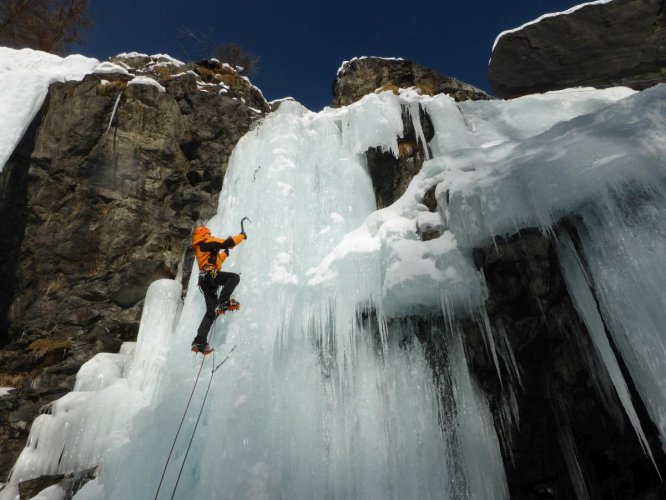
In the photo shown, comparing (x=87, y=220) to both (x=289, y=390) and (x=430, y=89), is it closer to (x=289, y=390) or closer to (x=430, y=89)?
(x=289, y=390)

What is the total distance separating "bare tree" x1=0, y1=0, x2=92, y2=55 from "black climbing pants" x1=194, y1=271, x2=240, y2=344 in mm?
10703

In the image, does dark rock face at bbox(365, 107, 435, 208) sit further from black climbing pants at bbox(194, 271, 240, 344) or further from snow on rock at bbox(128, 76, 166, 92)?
snow on rock at bbox(128, 76, 166, 92)

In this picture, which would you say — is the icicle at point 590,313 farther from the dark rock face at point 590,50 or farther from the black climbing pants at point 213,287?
the dark rock face at point 590,50

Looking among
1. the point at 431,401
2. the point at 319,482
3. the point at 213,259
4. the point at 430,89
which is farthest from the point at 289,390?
the point at 430,89

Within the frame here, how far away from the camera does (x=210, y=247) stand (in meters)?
5.20

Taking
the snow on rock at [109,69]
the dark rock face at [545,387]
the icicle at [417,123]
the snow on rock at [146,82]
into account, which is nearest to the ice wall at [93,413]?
the dark rock face at [545,387]

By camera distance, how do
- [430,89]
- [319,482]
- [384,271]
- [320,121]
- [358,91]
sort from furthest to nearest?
1. [358,91]
2. [430,89]
3. [320,121]
4. [384,271]
5. [319,482]

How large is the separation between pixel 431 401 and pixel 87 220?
5.74 meters

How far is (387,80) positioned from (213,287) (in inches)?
248

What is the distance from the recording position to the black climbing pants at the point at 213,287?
4863mm

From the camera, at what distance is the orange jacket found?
516 centimetres

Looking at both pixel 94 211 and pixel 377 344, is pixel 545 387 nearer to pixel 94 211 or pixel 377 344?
pixel 377 344

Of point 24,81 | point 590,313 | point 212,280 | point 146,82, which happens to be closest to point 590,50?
point 590,313

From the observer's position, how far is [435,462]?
3930 millimetres
